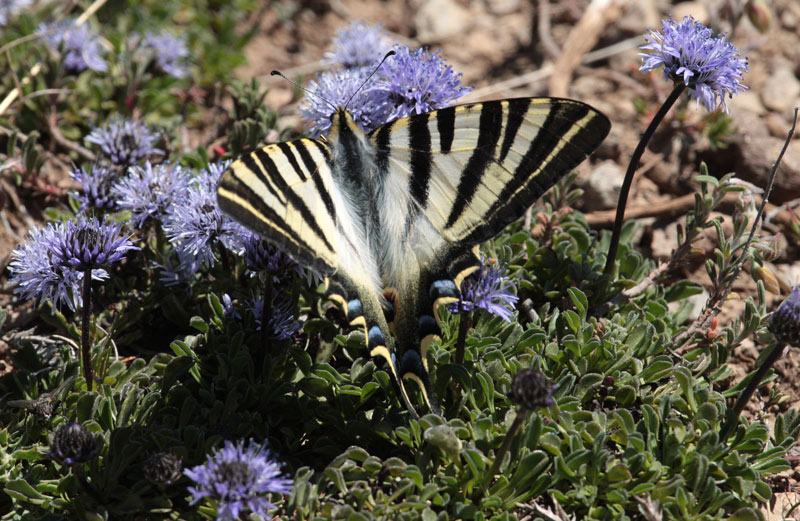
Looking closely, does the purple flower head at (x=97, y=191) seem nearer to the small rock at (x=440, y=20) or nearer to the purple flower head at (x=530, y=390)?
the purple flower head at (x=530, y=390)

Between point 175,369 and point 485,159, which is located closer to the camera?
point 485,159

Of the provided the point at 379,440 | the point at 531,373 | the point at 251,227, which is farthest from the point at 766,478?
the point at 251,227

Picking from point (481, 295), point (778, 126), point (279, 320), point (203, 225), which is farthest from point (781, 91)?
point (203, 225)

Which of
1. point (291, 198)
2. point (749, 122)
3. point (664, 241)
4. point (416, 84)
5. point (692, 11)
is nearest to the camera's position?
point (291, 198)

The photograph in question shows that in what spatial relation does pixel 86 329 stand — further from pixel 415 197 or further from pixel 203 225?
pixel 415 197

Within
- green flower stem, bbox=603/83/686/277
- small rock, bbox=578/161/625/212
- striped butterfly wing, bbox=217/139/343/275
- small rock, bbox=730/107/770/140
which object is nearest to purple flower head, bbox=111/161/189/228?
striped butterfly wing, bbox=217/139/343/275

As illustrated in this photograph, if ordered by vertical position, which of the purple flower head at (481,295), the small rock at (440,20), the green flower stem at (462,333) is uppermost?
the small rock at (440,20)

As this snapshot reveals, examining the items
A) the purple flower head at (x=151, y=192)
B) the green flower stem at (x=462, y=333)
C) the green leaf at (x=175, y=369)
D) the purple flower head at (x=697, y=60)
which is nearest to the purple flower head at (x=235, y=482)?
A: the green leaf at (x=175, y=369)
